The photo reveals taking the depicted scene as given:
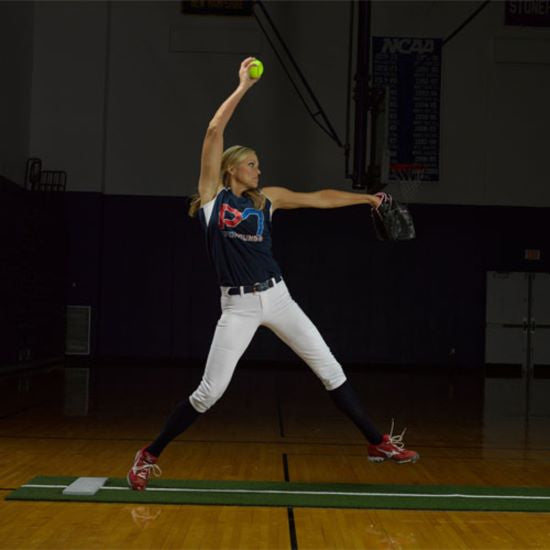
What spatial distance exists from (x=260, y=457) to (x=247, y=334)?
152 centimetres

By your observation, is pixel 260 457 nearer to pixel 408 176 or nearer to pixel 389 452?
pixel 389 452

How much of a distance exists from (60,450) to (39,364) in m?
7.92

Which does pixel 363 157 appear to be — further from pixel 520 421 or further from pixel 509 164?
pixel 520 421

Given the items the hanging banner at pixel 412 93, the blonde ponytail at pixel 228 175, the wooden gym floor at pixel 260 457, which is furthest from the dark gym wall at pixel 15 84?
the blonde ponytail at pixel 228 175

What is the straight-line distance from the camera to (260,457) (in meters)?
5.37

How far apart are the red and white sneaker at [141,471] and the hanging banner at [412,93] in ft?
38.2

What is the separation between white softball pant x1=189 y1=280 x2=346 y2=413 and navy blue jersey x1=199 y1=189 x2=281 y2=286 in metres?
0.09

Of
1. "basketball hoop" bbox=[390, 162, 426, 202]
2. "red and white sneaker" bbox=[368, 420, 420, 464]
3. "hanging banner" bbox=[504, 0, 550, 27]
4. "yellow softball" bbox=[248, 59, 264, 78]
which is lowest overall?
"red and white sneaker" bbox=[368, 420, 420, 464]

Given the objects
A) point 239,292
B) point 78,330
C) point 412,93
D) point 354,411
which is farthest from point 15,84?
point 354,411

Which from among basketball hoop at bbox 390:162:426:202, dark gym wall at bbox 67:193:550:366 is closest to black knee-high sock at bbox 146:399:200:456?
dark gym wall at bbox 67:193:550:366

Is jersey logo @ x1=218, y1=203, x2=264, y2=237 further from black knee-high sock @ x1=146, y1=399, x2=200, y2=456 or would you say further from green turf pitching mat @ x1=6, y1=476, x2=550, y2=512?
green turf pitching mat @ x1=6, y1=476, x2=550, y2=512

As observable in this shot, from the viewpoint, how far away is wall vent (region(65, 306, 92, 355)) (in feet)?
48.3

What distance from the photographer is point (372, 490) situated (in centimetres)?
429

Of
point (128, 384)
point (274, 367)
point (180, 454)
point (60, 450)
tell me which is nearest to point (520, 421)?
point (180, 454)
